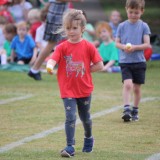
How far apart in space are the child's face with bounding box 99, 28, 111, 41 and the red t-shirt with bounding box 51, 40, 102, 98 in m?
8.04

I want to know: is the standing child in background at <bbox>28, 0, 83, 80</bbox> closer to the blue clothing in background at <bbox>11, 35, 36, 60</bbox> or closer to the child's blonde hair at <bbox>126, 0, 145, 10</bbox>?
the blue clothing in background at <bbox>11, 35, 36, 60</bbox>

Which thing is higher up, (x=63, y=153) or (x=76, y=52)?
(x=76, y=52)

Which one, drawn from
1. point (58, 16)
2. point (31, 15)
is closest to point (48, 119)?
point (58, 16)

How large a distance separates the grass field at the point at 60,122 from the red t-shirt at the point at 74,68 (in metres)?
0.68

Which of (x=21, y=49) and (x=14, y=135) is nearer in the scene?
(x=14, y=135)

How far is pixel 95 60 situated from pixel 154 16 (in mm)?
17727

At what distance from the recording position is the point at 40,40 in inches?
653

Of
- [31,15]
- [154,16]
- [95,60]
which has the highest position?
[95,60]

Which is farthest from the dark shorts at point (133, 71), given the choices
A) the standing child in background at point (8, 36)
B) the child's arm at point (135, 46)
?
the standing child in background at point (8, 36)

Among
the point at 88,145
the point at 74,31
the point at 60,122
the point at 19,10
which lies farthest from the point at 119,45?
the point at 19,10

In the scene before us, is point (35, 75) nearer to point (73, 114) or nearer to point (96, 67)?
point (96, 67)

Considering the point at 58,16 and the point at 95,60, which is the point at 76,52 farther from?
the point at 58,16

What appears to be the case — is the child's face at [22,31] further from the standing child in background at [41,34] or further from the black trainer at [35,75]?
the black trainer at [35,75]

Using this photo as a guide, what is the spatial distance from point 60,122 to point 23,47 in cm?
693
